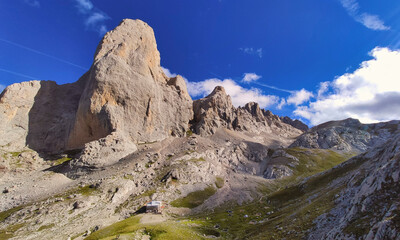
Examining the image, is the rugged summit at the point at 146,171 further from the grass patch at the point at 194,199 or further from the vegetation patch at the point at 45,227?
the grass patch at the point at 194,199

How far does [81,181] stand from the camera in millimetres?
107688

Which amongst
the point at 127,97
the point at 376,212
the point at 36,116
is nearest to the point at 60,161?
the point at 36,116

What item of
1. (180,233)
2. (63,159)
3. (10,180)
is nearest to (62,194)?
(10,180)

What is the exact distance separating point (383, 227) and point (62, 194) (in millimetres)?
113666

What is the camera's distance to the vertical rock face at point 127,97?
151375 millimetres

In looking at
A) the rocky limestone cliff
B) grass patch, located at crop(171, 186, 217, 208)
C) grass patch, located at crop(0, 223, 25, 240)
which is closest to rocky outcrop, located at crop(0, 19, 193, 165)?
grass patch, located at crop(171, 186, 217, 208)

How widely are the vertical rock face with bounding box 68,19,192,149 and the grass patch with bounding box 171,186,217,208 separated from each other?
67.5m

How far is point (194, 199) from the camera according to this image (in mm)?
107188

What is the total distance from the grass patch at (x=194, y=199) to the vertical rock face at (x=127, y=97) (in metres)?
67.5

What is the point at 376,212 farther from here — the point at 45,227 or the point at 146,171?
the point at 146,171

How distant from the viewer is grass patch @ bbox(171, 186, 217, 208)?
101 meters

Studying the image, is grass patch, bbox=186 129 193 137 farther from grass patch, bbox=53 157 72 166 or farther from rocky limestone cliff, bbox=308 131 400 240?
rocky limestone cliff, bbox=308 131 400 240

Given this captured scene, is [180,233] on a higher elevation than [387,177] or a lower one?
lower

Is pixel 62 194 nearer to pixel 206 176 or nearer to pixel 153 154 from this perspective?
pixel 153 154
